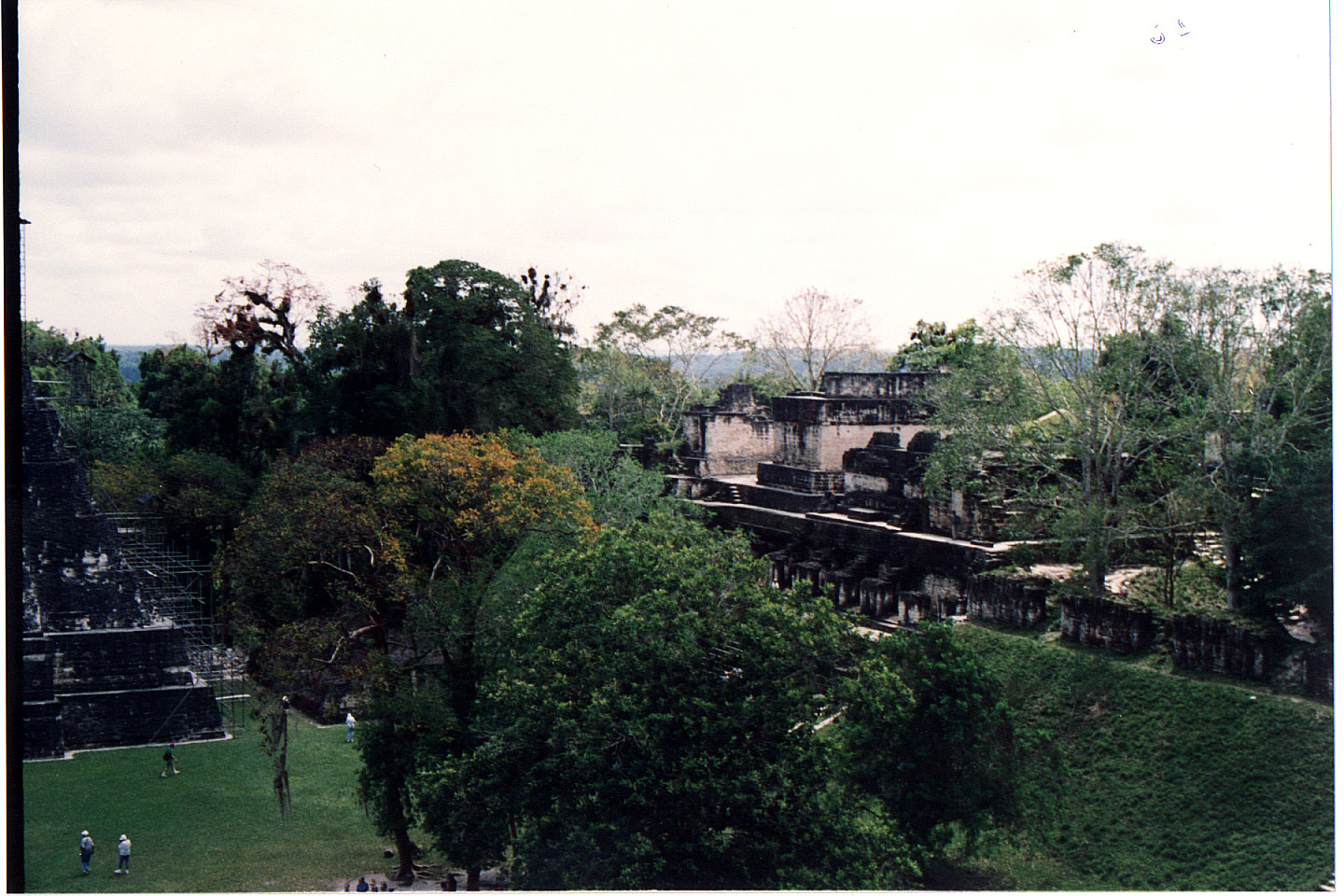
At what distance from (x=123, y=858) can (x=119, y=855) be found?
148mm

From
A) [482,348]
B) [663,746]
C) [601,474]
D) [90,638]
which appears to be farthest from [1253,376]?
[90,638]

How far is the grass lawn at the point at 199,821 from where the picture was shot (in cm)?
1370

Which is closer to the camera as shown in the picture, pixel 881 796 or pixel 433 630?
pixel 881 796

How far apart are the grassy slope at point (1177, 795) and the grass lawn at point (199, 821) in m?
7.40

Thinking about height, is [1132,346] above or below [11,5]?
below

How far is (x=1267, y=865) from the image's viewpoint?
12484mm

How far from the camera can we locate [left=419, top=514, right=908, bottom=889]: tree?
11.8m

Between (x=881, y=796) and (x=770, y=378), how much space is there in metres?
33.6

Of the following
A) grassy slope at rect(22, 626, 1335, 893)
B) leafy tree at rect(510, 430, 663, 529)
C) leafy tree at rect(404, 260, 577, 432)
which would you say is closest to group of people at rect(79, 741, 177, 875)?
grassy slope at rect(22, 626, 1335, 893)

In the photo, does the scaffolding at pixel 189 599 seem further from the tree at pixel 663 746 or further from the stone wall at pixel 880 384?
the stone wall at pixel 880 384

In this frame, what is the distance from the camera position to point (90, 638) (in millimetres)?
17906

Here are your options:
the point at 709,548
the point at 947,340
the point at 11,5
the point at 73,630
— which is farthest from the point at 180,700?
the point at 947,340

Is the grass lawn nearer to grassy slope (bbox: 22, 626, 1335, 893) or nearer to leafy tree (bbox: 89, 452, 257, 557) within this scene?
grassy slope (bbox: 22, 626, 1335, 893)

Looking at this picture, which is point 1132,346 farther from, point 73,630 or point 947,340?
point 947,340
